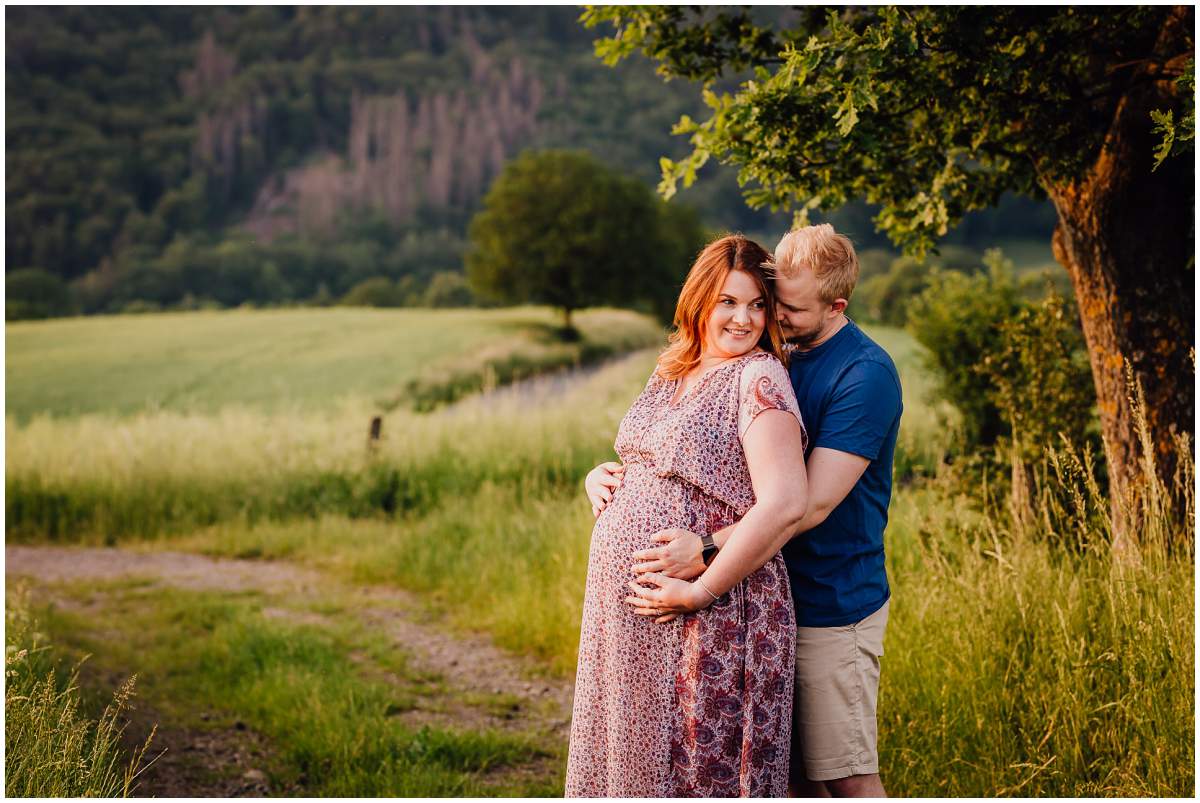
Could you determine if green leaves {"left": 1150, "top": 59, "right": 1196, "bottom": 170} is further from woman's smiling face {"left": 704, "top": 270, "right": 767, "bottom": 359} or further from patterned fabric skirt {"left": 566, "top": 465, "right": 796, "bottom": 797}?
patterned fabric skirt {"left": 566, "top": 465, "right": 796, "bottom": 797}

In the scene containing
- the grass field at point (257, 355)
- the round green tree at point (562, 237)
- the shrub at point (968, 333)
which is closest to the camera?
the shrub at point (968, 333)

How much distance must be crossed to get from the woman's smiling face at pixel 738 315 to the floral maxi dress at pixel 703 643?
0.05 meters

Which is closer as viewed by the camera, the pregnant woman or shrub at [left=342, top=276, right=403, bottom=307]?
the pregnant woman

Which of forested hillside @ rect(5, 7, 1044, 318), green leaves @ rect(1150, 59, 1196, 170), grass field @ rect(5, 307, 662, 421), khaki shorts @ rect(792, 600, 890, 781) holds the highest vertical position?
forested hillside @ rect(5, 7, 1044, 318)

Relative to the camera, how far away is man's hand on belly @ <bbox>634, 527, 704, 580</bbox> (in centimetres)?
258

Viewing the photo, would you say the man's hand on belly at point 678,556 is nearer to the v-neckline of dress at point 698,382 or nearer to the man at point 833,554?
the man at point 833,554

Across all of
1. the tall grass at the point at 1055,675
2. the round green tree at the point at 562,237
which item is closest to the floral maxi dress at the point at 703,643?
the tall grass at the point at 1055,675

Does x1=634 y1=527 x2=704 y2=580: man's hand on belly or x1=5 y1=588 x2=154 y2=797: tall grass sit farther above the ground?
x1=634 y1=527 x2=704 y2=580: man's hand on belly

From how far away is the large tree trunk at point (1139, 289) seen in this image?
4.79 m

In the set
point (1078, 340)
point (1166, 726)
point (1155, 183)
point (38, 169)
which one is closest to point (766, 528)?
point (1166, 726)

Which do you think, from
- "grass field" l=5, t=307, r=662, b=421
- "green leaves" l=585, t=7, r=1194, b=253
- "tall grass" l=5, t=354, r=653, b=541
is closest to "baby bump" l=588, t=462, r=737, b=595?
"green leaves" l=585, t=7, r=1194, b=253

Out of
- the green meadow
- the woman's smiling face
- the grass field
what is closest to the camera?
the woman's smiling face

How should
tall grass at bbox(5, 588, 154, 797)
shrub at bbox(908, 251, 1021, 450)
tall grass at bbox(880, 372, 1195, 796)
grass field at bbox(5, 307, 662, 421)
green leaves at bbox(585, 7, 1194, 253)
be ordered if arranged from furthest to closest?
grass field at bbox(5, 307, 662, 421)
shrub at bbox(908, 251, 1021, 450)
green leaves at bbox(585, 7, 1194, 253)
tall grass at bbox(880, 372, 1195, 796)
tall grass at bbox(5, 588, 154, 797)

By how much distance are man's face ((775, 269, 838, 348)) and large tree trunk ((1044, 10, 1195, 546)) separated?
288cm
